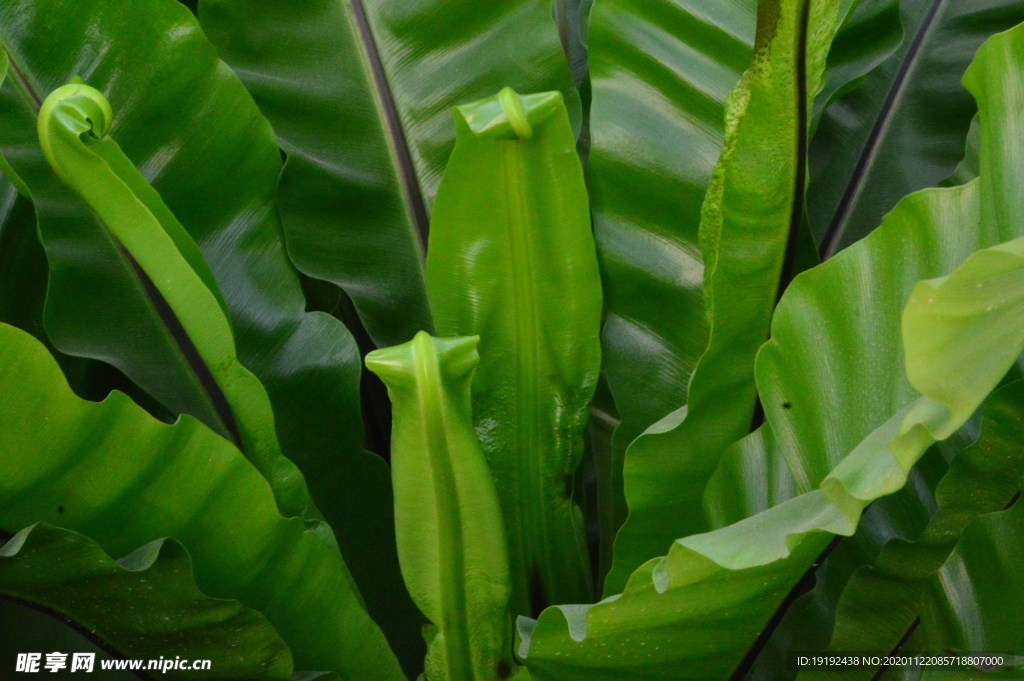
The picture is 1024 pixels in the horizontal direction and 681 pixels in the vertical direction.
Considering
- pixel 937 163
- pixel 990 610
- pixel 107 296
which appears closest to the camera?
pixel 990 610

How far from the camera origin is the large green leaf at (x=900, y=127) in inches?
23.5

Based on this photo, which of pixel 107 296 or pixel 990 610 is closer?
pixel 990 610

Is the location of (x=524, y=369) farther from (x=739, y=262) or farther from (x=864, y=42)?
(x=864, y=42)

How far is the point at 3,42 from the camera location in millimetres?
459

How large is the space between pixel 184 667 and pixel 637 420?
0.24 m

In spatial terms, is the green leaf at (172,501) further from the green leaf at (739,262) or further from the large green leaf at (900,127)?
the large green leaf at (900,127)

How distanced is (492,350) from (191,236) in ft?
0.61

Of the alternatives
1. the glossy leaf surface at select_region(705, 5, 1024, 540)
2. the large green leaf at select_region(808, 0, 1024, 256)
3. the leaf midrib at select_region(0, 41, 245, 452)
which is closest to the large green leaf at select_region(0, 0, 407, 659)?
the leaf midrib at select_region(0, 41, 245, 452)

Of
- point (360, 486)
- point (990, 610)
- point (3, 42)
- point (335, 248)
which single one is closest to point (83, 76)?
point (3, 42)

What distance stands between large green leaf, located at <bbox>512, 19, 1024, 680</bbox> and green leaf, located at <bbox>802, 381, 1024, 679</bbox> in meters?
0.05

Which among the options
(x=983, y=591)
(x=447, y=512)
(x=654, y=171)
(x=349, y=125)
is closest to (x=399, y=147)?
(x=349, y=125)

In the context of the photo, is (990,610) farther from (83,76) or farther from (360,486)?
(83,76)

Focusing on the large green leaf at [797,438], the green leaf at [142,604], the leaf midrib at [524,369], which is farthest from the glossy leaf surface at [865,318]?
the green leaf at [142,604]

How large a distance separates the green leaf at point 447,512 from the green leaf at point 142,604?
7cm
